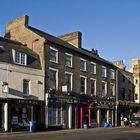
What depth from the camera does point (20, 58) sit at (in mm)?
34531

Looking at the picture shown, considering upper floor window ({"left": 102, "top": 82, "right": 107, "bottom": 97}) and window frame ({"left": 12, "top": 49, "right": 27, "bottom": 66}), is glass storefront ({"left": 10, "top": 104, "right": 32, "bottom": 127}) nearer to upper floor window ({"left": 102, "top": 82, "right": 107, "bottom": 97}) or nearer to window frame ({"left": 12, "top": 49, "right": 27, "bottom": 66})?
window frame ({"left": 12, "top": 49, "right": 27, "bottom": 66})

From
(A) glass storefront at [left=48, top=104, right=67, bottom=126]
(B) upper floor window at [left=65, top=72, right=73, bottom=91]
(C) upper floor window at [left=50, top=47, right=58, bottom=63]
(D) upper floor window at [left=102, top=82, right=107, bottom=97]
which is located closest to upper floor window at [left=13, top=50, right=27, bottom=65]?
(C) upper floor window at [left=50, top=47, right=58, bottom=63]

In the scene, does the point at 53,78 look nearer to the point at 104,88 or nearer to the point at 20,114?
the point at 20,114

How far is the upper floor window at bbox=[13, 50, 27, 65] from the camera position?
33994mm

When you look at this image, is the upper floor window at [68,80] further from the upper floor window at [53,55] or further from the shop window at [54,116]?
the shop window at [54,116]

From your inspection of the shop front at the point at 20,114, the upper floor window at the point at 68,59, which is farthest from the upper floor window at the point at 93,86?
the shop front at the point at 20,114

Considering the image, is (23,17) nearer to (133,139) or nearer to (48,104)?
(48,104)

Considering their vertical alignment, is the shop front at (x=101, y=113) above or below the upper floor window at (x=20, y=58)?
below

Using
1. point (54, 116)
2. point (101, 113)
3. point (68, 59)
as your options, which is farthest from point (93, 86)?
point (54, 116)

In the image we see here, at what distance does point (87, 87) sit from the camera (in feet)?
146

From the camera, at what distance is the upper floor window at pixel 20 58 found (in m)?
34.0

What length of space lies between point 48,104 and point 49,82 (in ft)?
7.63

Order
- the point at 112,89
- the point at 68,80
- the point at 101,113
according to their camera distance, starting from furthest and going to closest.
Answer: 1. the point at 112,89
2. the point at 101,113
3. the point at 68,80

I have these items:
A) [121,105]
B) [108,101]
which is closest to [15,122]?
[108,101]
